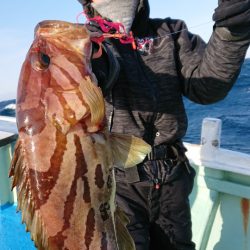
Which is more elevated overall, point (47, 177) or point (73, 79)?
point (73, 79)

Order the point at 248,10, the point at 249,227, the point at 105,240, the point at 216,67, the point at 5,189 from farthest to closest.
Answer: the point at 5,189 < the point at 249,227 < the point at 216,67 < the point at 248,10 < the point at 105,240

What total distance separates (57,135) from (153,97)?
1064mm

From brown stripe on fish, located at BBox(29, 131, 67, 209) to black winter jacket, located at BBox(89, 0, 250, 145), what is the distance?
95 centimetres

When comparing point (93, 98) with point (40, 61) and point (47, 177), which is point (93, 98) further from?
point (47, 177)

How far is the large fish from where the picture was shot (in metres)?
1.89

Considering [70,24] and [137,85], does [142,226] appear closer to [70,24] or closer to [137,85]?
[137,85]

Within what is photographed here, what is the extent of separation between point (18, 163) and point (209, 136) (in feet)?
8.75

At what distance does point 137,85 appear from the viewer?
111 inches

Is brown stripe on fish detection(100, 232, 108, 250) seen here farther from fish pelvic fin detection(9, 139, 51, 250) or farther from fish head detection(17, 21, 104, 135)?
fish head detection(17, 21, 104, 135)

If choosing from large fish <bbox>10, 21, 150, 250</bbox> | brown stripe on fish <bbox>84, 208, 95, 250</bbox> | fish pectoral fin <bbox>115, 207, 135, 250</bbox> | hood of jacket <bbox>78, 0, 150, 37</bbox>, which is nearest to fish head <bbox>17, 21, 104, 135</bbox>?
large fish <bbox>10, 21, 150, 250</bbox>

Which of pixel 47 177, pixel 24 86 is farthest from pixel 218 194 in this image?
pixel 24 86

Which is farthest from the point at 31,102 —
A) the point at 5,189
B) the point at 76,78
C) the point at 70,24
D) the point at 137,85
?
the point at 5,189

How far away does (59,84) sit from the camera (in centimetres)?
192

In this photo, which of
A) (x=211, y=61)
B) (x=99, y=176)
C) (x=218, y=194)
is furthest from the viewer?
(x=218, y=194)
